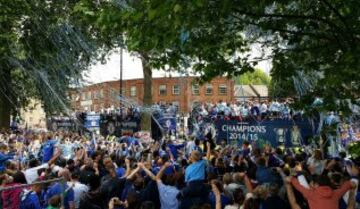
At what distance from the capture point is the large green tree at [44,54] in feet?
88.1

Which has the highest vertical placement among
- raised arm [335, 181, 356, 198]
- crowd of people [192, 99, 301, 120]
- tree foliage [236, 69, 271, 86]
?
tree foliage [236, 69, 271, 86]

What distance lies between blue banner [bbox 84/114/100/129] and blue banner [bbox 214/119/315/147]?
1113cm

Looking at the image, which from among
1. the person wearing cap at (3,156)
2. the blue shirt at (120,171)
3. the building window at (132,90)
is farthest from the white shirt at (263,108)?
the building window at (132,90)

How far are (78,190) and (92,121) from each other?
21.6 meters

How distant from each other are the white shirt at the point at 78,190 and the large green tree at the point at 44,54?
1766cm

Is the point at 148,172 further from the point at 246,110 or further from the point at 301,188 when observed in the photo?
the point at 246,110

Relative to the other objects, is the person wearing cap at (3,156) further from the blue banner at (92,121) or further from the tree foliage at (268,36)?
the blue banner at (92,121)

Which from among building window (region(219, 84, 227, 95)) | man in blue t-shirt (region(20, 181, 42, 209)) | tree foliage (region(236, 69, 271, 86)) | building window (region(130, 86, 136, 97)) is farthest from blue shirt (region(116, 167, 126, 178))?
building window (region(130, 86, 136, 97))

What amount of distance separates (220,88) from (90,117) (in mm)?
46368

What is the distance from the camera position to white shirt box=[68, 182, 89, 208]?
8.72 m

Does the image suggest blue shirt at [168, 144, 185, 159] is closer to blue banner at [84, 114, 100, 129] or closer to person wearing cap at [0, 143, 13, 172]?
person wearing cap at [0, 143, 13, 172]

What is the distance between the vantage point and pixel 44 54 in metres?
29.2

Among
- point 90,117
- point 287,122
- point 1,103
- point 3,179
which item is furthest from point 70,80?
point 3,179

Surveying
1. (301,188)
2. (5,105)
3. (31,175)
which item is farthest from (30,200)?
(5,105)
